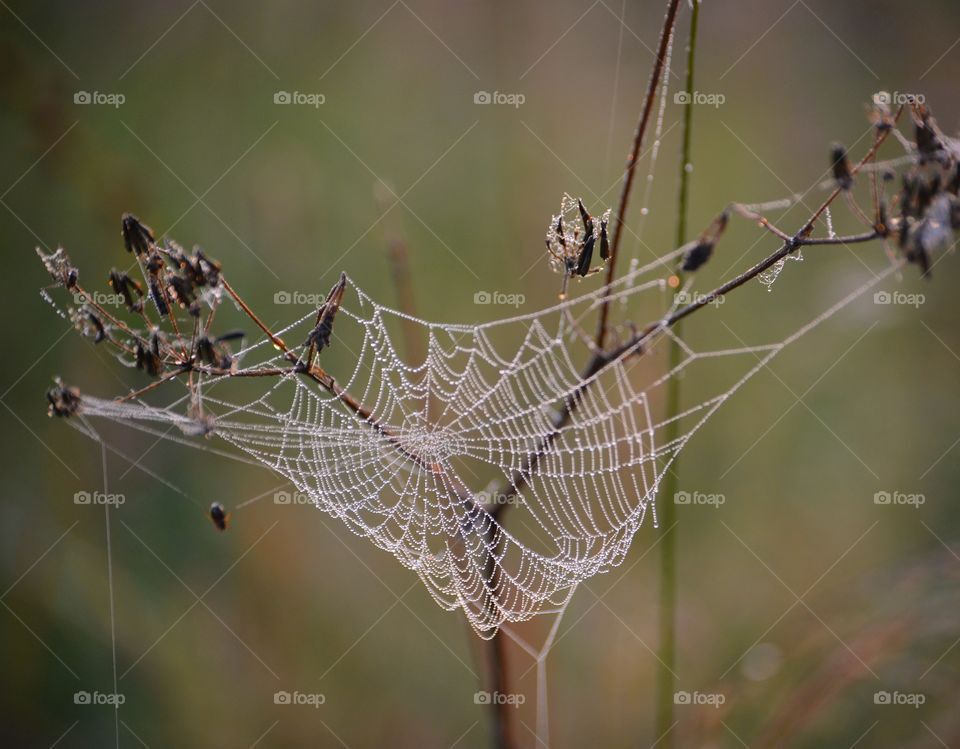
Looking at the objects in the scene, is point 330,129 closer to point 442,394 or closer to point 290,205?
point 290,205

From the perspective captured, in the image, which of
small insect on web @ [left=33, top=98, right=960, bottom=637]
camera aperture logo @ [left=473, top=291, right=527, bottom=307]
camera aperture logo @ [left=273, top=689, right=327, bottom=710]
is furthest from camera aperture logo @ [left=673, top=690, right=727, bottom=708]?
camera aperture logo @ [left=473, top=291, right=527, bottom=307]

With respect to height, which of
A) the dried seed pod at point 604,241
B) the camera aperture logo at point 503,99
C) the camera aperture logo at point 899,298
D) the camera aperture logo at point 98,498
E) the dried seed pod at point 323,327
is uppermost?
the camera aperture logo at point 503,99

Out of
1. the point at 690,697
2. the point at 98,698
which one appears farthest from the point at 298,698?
the point at 690,697

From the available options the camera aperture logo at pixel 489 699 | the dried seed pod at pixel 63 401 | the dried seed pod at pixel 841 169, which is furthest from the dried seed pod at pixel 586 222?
the camera aperture logo at pixel 489 699

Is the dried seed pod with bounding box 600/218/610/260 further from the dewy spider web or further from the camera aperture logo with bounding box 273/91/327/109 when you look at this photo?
the camera aperture logo with bounding box 273/91/327/109

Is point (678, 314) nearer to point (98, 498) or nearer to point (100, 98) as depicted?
point (98, 498)

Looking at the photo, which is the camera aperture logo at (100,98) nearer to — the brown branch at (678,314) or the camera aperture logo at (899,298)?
the brown branch at (678,314)

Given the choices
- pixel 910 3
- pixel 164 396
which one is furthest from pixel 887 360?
pixel 164 396
